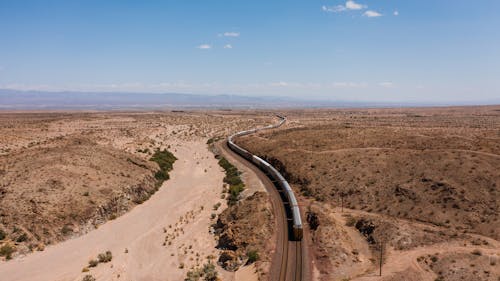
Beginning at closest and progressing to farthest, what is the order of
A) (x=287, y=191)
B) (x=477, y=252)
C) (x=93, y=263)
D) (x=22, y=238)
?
(x=477, y=252)
(x=93, y=263)
(x=22, y=238)
(x=287, y=191)

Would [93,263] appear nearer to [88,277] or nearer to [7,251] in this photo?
[88,277]

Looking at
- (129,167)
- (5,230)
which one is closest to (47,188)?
(5,230)

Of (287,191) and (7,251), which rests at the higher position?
(287,191)

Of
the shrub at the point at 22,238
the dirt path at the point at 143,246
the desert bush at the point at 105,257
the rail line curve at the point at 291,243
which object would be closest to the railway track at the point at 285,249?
the rail line curve at the point at 291,243

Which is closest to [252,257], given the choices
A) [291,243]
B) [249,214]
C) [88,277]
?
[291,243]

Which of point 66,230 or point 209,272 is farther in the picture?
point 66,230

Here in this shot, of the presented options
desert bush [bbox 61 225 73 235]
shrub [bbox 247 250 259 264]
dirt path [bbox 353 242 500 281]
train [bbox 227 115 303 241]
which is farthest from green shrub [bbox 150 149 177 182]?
dirt path [bbox 353 242 500 281]

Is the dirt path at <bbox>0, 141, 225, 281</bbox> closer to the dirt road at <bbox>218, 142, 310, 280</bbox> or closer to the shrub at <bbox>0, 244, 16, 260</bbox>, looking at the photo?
the shrub at <bbox>0, 244, 16, 260</bbox>
